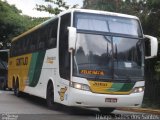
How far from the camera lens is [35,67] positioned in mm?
19844

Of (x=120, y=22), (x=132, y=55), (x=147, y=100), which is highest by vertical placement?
(x=120, y=22)

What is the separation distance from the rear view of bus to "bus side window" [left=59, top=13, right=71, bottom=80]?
0.47 meters

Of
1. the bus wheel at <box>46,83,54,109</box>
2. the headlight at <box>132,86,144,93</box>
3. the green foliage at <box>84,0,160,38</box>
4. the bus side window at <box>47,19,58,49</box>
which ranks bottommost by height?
the bus wheel at <box>46,83,54,109</box>

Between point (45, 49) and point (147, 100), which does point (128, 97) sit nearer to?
point (45, 49)

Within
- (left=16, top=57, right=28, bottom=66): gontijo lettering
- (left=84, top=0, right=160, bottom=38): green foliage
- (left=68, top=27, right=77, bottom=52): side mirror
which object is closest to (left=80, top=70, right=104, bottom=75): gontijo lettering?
(left=68, top=27, right=77, bottom=52): side mirror

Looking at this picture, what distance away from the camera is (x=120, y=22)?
15.5m

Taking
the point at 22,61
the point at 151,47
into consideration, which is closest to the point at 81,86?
the point at 151,47

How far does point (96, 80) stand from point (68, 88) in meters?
0.94

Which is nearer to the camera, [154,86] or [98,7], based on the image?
[154,86]

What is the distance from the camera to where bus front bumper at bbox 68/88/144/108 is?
14.3m

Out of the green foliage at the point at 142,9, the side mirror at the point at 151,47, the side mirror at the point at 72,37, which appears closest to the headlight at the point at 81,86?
the side mirror at the point at 72,37

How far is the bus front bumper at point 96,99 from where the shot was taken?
1431cm

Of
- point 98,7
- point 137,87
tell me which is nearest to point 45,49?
point 137,87

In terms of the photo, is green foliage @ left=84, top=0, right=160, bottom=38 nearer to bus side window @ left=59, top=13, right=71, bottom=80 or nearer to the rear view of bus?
the rear view of bus
